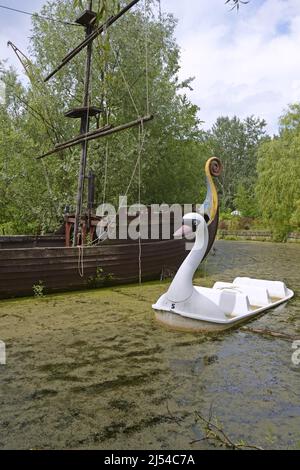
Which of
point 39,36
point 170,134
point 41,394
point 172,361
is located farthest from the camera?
point 170,134

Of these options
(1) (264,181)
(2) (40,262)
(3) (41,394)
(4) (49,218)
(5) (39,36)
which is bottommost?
(3) (41,394)

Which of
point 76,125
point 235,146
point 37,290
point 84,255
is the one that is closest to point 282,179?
point 76,125

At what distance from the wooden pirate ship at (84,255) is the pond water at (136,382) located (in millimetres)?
1437

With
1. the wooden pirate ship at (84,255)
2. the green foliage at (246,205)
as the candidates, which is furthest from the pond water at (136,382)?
the green foliage at (246,205)

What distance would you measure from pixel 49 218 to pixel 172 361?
12.7 meters

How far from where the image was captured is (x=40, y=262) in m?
9.02

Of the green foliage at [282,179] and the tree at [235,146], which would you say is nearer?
the green foliage at [282,179]

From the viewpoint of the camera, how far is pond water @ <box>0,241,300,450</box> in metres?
3.34

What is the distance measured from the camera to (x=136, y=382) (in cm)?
439

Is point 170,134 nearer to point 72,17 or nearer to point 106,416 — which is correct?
point 72,17

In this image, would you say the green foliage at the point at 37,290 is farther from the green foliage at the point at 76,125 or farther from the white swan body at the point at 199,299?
the green foliage at the point at 76,125

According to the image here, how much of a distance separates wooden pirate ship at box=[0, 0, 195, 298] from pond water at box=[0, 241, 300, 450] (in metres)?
1.44

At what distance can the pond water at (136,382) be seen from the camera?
3.34 m

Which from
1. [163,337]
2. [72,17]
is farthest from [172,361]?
[72,17]
